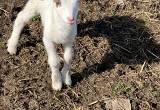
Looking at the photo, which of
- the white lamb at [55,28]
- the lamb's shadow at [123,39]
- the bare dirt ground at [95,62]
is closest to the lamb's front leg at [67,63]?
the white lamb at [55,28]

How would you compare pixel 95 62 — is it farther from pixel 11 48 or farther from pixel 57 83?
pixel 11 48

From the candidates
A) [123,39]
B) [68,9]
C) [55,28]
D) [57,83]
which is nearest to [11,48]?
[57,83]

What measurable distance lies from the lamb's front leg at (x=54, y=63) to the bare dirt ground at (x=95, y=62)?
0.10 meters

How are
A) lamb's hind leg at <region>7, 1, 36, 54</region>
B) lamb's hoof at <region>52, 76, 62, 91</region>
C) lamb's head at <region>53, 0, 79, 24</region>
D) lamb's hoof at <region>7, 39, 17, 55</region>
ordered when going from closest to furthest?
lamb's head at <region>53, 0, 79, 24</region>
lamb's hoof at <region>52, 76, 62, 91</region>
lamb's hind leg at <region>7, 1, 36, 54</region>
lamb's hoof at <region>7, 39, 17, 55</region>

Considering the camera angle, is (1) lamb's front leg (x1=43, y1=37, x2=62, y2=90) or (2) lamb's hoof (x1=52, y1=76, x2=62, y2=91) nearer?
(1) lamb's front leg (x1=43, y1=37, x2=62, y2=90)

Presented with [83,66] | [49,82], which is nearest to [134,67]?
[83,66]

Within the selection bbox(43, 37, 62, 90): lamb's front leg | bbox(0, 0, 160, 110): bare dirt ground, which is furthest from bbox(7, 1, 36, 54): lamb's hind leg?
bbox(43, 37, 62, 90): lamb's front leg

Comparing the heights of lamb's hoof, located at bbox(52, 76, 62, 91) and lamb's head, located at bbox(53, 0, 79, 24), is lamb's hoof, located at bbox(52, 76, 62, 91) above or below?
below

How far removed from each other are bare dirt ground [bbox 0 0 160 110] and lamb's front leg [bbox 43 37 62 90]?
104 mm

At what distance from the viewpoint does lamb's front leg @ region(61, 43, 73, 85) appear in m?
4.24

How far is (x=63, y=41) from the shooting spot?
13.4 feet

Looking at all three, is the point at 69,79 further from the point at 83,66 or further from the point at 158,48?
the point at 158,48

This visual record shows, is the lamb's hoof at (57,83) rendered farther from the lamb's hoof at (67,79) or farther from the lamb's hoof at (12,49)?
the lamb's hoof at (12,49)

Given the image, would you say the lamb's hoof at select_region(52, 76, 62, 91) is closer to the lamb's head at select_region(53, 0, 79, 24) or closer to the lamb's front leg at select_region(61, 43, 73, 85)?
the lamb's front leg at select_region(61, 43, 73, 85)
